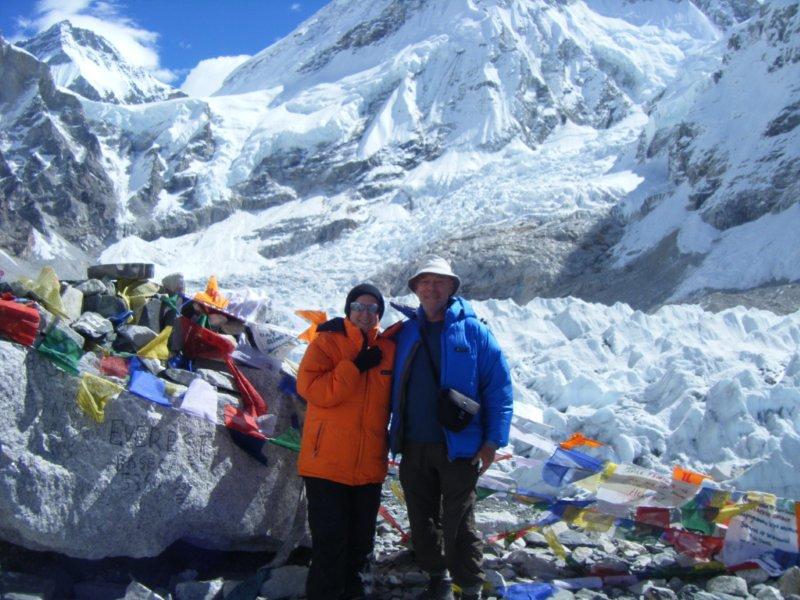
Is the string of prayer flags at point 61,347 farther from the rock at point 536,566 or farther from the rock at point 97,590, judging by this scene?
the rock at point 536,566

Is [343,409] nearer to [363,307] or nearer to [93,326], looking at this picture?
[363,307]

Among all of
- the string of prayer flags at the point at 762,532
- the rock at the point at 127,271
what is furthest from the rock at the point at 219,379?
the string of prayer flags at the point at 762,532

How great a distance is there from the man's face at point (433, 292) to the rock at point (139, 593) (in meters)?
1.75

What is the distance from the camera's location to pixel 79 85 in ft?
406

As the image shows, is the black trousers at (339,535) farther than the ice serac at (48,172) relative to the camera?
No

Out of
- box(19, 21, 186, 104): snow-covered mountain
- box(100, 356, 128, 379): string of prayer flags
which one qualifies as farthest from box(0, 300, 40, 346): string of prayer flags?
box(19, 21, 186, 104): snow-covered mountain

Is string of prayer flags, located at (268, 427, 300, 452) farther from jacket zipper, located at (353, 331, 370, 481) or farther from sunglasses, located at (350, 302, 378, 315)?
sunglasses, located at (350, 302, 378, 315)

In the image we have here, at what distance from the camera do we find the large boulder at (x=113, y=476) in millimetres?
3590

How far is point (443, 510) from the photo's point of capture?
3773 mm

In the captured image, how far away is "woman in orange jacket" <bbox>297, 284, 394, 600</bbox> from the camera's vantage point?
12.1ft

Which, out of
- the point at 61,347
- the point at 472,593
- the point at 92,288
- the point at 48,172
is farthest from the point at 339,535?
the point at 48,172

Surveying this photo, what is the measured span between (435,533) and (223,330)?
1974mm

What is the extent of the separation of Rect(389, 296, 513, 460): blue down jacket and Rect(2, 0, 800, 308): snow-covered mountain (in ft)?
106

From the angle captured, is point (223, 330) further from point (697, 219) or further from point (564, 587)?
point (697, 219)
